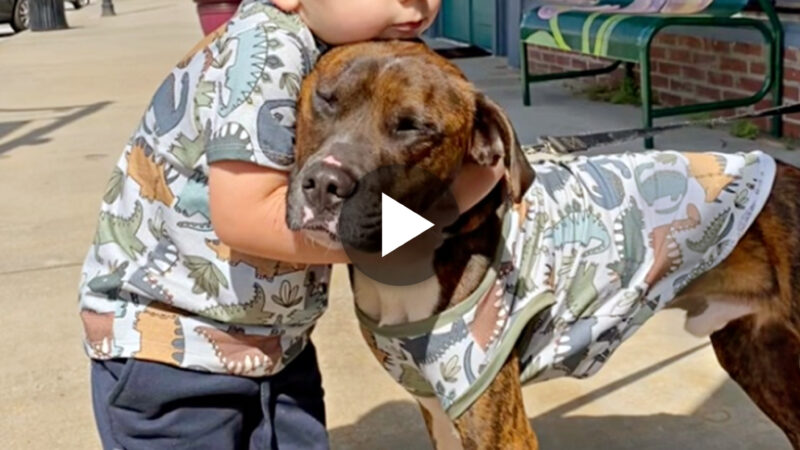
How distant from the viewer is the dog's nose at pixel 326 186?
1959mm

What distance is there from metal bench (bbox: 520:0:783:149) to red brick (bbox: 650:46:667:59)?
549 mm

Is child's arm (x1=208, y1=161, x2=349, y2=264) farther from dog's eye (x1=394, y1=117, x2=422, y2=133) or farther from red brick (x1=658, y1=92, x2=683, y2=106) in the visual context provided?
red brick (x1=658, y1=92, x2=683, y2=106)

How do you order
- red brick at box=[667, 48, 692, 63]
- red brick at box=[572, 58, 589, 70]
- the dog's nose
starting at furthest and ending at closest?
1. red brick at box=[572, 58, 589, 70]
2. red brick at box=[667, 48, 692, 63]
3. the dog's nose

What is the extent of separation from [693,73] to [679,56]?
19 cm

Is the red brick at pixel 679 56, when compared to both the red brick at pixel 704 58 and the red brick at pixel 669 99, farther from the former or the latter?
the red brick at pixel 669 99

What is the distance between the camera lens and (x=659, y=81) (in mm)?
8133

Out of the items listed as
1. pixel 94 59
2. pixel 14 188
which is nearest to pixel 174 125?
pixel 14 188

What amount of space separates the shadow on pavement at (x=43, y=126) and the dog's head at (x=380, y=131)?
714cm

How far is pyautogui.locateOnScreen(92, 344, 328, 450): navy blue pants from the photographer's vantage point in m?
2.40

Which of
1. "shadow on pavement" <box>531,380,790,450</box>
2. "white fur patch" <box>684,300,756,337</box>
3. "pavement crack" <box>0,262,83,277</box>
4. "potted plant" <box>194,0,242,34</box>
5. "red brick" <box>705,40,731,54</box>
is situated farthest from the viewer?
"red brick" <box>705,40,731,54</box>

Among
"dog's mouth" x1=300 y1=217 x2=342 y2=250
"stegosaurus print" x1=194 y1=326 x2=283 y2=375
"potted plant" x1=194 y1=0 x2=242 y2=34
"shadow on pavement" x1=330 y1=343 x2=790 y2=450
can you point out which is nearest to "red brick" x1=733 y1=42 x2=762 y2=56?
"potted plant" x1=194 y1=0 x2=242 y2=34

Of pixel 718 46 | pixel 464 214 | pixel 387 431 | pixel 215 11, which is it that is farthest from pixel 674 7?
pixel 464 214

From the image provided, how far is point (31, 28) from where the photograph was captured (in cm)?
2252
